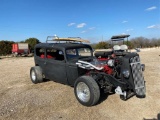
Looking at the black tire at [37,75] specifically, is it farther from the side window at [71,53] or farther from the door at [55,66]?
the side window at [71,53]

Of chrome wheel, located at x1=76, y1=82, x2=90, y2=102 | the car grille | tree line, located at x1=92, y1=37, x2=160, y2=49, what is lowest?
chrome wheel, located at x1=76, y1=82, x2=90, y2=102

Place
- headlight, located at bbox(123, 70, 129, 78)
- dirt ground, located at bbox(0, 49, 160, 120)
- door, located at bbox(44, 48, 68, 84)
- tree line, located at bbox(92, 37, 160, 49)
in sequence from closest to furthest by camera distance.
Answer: dirt ground, located at bbox(0, 49, 160, 120), headlight, located at bbox(123, 70, 129, 78), door, located at bbox(44, 48, 68, 84), tree line, located at bbox(92, 37, 160, 49)

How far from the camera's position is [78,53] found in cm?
745

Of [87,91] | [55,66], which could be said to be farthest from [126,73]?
[55,66]

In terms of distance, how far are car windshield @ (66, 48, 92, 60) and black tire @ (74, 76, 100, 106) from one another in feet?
4.57

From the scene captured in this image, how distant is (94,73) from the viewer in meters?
6.06

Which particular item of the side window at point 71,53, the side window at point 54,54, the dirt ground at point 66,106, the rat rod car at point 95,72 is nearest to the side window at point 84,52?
the rat rod car at point 95,72

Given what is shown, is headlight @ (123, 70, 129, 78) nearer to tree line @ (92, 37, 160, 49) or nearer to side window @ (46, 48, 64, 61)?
side window @ (46, 48, 64, 61)

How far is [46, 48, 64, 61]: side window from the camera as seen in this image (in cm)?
734

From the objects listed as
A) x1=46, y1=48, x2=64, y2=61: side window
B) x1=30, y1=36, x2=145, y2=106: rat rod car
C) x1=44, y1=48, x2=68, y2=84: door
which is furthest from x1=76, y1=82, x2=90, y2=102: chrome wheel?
x1=46, y1=48, x2=64, y2=61: side window

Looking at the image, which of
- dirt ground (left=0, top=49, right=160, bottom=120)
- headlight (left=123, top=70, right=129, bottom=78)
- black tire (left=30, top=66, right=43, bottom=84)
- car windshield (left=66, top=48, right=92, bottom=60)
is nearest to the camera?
dirt ground (left=0, top=49, right=160, bottom=120)

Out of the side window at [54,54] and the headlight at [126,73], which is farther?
the side window at [54,54]

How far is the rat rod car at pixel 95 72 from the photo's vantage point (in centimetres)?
549

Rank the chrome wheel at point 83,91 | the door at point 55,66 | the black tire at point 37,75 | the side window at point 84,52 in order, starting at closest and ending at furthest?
the chrome wheel at point 83,91
the door at point 55,66
the side window at point 84,52
the black tire at point 37,75
